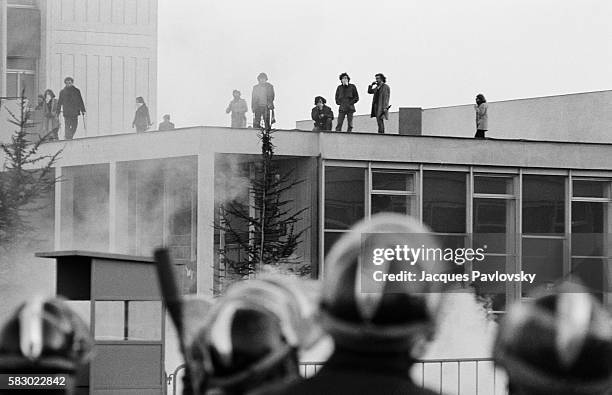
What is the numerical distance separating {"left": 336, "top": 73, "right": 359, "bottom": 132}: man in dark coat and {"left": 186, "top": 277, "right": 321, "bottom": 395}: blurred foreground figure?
25217 millimetres

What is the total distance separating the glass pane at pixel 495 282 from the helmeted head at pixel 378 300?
73.8 feet

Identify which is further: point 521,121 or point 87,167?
point 521,121

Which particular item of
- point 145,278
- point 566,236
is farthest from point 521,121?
point 145,278

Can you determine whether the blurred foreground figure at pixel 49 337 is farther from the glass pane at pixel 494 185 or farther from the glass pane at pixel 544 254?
the glass pane at pixel 494 185

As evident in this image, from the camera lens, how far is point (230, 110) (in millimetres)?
30125

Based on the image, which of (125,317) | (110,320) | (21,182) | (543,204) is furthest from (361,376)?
(21,182)

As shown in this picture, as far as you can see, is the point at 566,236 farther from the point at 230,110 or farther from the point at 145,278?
the point at 145,278

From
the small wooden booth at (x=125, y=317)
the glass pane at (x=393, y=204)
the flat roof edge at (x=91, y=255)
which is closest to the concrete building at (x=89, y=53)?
the glass pane at (x=393, y=204)

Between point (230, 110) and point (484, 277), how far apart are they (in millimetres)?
5546

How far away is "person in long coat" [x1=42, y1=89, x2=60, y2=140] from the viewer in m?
29.6

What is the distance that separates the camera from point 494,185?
95.8 ft

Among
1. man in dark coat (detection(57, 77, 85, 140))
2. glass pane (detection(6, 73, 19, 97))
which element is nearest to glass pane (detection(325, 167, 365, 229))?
man in dark coat (detection(57, 77, 85, 140))

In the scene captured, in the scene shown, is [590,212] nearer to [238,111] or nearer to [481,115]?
[481,115]

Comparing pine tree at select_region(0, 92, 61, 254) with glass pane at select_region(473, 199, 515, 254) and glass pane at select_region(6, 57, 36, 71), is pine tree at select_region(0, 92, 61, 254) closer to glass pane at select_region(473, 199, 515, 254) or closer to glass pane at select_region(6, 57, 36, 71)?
glass pane at select_region(6, 57, 36, 71)
